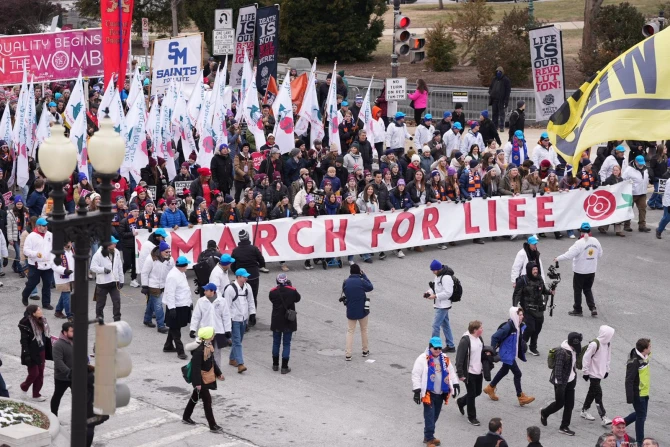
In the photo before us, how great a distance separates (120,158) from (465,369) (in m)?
6.81

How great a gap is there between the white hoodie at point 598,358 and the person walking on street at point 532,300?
7.51 feet

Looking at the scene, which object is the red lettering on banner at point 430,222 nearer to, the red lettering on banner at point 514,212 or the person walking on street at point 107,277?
the red lettering on banner at point 514,212

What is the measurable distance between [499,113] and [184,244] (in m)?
14.8

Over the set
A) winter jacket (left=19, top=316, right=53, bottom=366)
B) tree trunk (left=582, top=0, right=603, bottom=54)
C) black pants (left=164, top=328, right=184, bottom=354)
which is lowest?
black pants (left=164, top=328, right=184, bottom=354)

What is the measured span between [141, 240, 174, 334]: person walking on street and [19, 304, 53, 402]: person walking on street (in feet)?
9.42

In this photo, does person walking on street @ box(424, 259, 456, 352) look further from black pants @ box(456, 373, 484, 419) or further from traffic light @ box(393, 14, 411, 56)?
→ traffic light @ box(393, 14, 411, 56)

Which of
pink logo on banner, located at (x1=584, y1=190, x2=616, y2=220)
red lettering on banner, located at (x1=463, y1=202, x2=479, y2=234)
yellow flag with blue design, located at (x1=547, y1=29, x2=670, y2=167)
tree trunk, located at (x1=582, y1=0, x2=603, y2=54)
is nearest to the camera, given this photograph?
yellow flag with blue design, located at (x1=547, y1=29, x2=670, y2=167)

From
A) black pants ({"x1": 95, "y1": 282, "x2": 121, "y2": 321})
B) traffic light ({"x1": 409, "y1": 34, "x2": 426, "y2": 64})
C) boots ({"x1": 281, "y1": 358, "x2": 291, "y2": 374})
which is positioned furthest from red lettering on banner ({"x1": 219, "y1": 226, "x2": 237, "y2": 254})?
traffic light ({"x1": 409, "y1": 34, "x2": 426, "y2": 64})

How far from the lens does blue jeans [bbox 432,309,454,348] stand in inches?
688

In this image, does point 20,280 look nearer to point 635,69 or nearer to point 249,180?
point 249,180

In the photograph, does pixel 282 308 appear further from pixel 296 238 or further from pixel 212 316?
pixel 296 238

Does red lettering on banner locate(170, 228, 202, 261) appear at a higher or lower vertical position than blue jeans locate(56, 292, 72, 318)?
higher

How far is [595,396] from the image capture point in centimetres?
1528

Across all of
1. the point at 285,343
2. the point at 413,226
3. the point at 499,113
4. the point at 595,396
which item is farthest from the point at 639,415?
the point at 499,113
